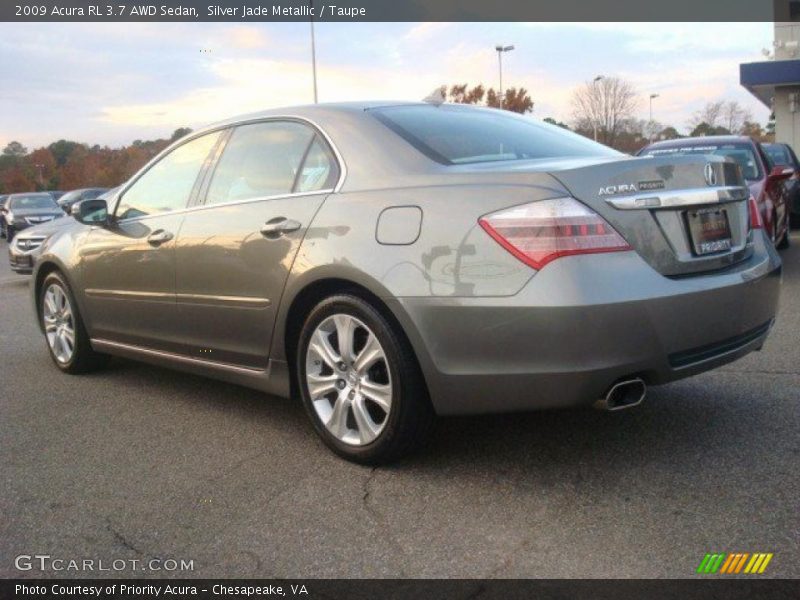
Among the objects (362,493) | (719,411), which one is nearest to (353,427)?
(362,493)

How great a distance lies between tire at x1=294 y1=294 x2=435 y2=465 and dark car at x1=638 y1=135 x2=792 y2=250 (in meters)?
5.77

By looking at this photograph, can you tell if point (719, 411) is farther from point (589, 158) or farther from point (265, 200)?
point (265, 200)

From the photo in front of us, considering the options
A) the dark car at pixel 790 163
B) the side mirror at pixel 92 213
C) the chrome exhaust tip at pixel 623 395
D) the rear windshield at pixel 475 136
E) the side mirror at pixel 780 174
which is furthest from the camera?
the dark car at pixel 790 163

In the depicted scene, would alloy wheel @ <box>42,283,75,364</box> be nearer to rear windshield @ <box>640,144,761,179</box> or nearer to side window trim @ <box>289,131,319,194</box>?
side window trim @ <box>289,131,319,194</box>

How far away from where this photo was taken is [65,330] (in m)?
5.67

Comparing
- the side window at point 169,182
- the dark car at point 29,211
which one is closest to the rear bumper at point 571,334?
the side window at point 169,182

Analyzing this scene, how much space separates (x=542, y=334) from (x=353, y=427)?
106cm

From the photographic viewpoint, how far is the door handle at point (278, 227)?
3.78 m

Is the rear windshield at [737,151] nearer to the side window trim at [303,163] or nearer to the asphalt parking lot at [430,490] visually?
the asphalt parking lot at [430,490]

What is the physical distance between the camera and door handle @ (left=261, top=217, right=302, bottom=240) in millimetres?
3782

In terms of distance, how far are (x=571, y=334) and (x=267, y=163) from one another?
198 cm

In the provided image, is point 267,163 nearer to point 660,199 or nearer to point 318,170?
point 318,170
